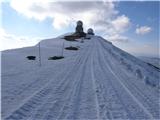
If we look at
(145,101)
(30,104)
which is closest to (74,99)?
(30,104)

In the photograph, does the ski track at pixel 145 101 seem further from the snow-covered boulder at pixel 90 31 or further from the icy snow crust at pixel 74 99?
the snow-covered boulder at pixel 90 31

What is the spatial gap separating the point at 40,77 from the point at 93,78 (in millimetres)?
3816

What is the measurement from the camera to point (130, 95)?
1495 centimetres

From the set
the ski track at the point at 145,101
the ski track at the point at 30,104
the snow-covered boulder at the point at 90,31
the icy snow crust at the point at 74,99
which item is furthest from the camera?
the snow-covered boulder at the point at 90,31

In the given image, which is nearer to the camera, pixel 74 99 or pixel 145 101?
pixel 74 99

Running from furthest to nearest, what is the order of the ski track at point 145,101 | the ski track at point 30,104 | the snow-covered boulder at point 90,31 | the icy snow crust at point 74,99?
the snow-covered boulder at point 90,31 < the ski track at point 145,101 < the icy snow crust at point 74,99 < the ski track at point 30,104

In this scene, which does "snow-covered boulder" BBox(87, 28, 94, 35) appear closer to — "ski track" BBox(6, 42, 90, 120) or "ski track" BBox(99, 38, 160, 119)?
"ski track" BBox(99, 38, 160, 119)

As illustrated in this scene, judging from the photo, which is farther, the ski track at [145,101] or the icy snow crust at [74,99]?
the ski track at [145,101]

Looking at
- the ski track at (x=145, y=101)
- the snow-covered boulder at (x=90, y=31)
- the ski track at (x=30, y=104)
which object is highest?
the snow-covered boulder at (x=90, y=31)

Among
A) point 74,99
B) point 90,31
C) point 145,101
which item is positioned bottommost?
point 145,101

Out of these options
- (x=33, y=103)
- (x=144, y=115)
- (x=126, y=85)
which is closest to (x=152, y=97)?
(x=126, y=85)

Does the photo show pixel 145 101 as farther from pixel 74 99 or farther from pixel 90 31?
pixel 90 31

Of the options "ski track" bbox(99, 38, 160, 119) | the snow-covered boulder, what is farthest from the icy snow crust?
the snow-covered boulder

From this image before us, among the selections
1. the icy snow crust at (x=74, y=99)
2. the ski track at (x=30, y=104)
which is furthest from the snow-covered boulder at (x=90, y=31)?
the ski track at (x=30, y=104)
